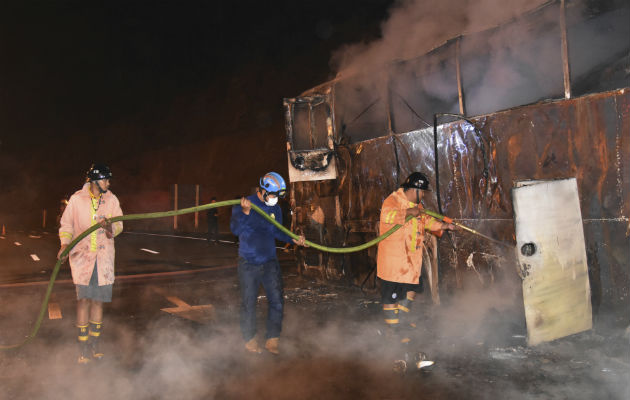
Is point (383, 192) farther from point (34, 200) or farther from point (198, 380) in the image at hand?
point (34, 200)

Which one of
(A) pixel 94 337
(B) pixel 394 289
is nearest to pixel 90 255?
(A) pixel 94 337

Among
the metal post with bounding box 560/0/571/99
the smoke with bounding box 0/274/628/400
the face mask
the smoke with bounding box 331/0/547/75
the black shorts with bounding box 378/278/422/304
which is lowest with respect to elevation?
the smoke with bounding box 0/274/628/400

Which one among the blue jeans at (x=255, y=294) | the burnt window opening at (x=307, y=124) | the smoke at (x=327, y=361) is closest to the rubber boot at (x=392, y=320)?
the smoke at (x=327, y=361)

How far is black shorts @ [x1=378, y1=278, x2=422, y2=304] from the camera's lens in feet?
19.6

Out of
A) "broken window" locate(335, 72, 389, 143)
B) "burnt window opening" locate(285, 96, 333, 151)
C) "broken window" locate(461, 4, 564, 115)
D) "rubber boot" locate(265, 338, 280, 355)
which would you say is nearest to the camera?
"rubber boot" locate(265, 338, 280, 355)

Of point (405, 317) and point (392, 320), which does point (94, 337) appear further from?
point (405, 317)

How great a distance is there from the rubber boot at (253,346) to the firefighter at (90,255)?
1.62m

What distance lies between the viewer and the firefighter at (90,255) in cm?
529

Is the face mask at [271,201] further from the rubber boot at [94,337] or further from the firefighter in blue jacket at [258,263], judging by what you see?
the rubber boot at [94,337]

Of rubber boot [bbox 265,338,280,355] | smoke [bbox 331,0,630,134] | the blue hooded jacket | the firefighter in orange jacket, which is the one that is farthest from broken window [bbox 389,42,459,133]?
rubber boot [bbox 265,338,280,355]

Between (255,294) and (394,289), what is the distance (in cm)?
169

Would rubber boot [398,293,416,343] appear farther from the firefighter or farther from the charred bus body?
the firefighter

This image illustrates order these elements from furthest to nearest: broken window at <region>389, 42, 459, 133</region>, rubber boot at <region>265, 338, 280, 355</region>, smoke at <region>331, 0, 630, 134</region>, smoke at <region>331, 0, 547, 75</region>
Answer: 1. broken window at <region>389, 42, 459, 133</region>
2. smoke at <region>331, 0, 547, 75</region>
3. smoke at <region>331, 0, 630, 134</region>
4. rubber boot at <region>265, 338, 280, 355</region>

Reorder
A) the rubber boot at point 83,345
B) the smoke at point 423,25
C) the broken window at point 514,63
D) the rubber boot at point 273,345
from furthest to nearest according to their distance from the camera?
the smoke at point 423,25 → the broken window at point 514,63 → the rubber boot at point 273,345 → the rubber boot at point 83,345
